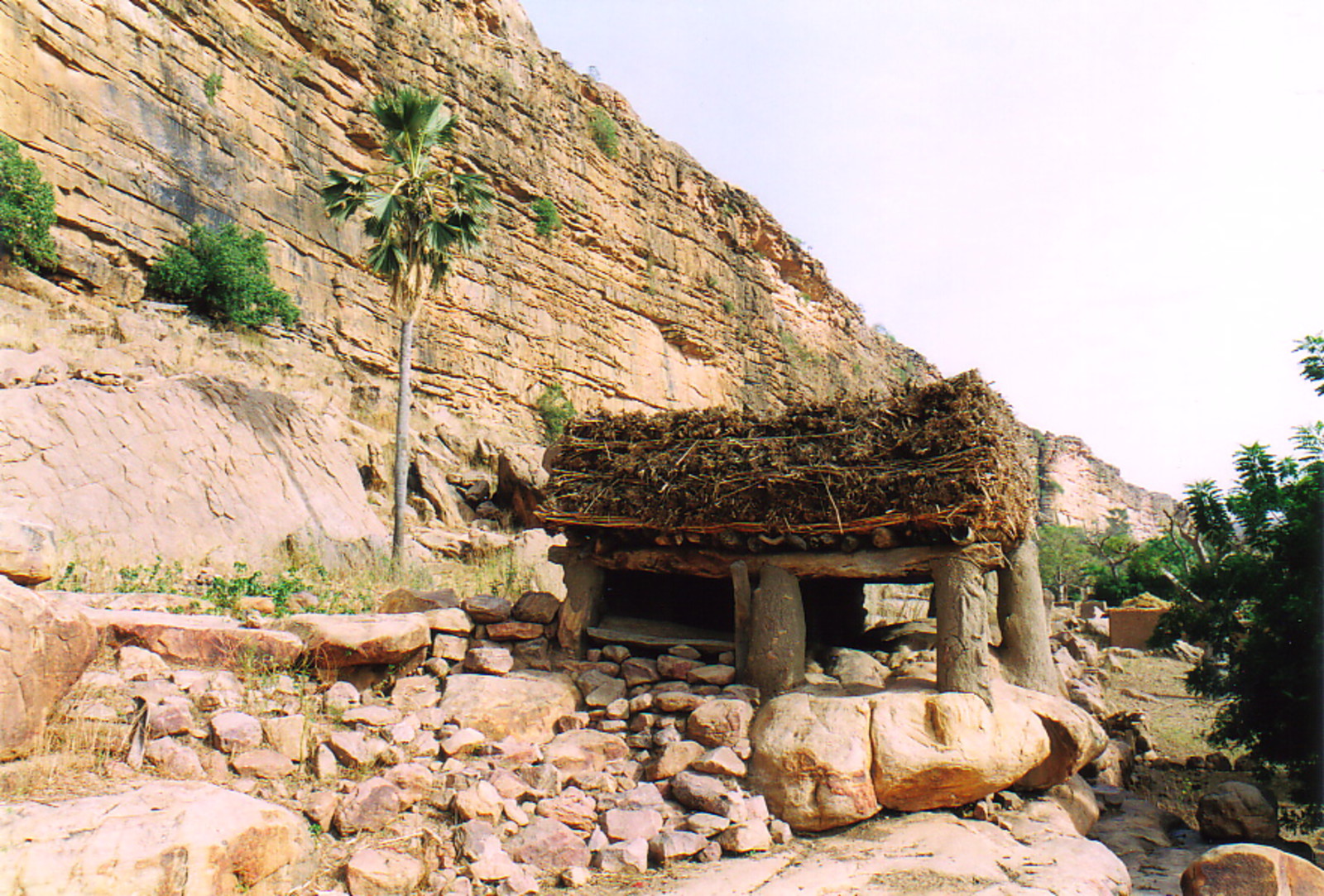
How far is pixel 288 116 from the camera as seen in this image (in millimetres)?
21719

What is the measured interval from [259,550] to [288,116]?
15.8 metres

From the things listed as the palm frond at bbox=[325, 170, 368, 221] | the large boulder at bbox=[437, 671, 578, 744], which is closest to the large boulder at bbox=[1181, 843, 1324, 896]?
the large boulder at bbox=[437, 671, 578, 744]

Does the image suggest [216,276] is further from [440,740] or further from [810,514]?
[810,514]

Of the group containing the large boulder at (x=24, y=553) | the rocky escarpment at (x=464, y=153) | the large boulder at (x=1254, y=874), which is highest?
the rocky escarpment at (x=464, y=153)

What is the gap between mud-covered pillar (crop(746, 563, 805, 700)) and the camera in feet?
22.0

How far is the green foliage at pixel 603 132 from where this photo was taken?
1259 inches

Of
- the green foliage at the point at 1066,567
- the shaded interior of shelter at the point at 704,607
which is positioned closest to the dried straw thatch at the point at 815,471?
the shaded interior of shelter at the point at 704,607

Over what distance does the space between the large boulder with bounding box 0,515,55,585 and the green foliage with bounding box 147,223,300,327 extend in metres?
14.1

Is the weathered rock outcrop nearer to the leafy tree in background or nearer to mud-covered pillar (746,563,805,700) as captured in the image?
mud-covered pillar (746,563,805,700)

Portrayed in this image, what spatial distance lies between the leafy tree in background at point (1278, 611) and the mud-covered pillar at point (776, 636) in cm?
500

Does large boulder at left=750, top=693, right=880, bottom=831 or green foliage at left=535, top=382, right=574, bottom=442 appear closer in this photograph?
large boulder at left=750, top=693, right=880, bottom=831

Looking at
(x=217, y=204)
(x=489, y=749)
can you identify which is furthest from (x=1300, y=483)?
(x=217, y=204)

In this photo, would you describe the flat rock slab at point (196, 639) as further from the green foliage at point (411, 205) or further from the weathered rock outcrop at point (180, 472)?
the green foliage at point (411, 205)

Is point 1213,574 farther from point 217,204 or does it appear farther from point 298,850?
point 217,204
